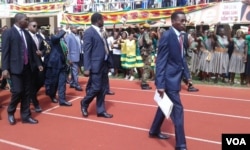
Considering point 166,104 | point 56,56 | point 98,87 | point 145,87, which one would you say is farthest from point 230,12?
point 166,104

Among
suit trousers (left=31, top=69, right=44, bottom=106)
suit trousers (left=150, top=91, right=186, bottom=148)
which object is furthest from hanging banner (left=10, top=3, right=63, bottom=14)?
suit trousers (left=150, top=91, right=186, bottom=148)

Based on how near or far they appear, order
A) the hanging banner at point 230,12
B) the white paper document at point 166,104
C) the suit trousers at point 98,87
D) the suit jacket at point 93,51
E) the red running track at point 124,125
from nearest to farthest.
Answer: the white paper document at point 166,104 → the red running track at point 124,125 → the suit jacket at point 93,51 → the suit trousers at point 98,87 → the hanging banner at point 230,12

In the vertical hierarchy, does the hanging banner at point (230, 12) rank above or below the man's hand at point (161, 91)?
above

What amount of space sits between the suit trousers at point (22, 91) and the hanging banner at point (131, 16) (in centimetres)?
980

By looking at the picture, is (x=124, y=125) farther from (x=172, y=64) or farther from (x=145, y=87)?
(x=145, y=87)

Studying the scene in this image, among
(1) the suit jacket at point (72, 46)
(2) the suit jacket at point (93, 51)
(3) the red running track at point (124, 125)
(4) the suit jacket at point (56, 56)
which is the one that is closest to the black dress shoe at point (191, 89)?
(3) the red running track at point (124, 125)

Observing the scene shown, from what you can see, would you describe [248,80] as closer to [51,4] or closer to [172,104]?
[172,104]

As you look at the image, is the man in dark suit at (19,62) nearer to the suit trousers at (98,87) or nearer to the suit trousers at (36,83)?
the suit trousers at (36,83)

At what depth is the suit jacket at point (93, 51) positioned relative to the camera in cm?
648

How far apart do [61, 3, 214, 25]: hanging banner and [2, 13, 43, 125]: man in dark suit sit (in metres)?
9.64

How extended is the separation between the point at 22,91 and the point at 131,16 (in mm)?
10996

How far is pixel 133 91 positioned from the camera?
9.95m

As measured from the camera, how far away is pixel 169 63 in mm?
4812

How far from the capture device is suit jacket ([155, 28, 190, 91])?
4750 mm
